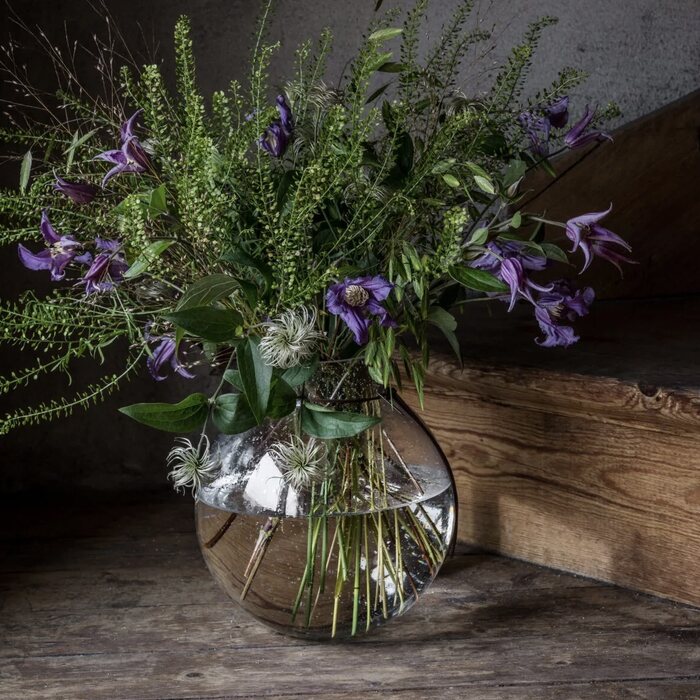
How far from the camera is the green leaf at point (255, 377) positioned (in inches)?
33.3

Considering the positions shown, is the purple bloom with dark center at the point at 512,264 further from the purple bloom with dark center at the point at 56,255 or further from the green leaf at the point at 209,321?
the purple bloom with dark center at the point at 56,255

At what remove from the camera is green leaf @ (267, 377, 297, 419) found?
906mm

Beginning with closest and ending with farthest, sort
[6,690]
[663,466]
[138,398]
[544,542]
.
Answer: [6,690] → [663,466] → [544,542] → [138,398]

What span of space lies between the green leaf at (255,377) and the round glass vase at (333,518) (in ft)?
0.29

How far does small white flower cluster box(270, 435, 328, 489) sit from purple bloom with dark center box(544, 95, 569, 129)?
389mm

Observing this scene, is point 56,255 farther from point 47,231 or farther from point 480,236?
point 480,236

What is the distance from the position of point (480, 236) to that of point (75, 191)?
1.16 feet

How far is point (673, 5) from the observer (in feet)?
5.65

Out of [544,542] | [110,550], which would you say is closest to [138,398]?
[110,550]

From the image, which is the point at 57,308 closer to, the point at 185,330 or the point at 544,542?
the point at 185,330

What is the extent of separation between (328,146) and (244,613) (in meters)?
0.57

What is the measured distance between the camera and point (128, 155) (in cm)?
86

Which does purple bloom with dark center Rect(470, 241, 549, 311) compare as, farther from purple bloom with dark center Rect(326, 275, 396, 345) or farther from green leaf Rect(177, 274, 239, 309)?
green leaf Rect(177, 274, 239, 309)

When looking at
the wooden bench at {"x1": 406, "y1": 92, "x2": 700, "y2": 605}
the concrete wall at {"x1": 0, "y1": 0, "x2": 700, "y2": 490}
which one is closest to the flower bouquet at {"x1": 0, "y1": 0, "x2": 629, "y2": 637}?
the wooden bench at {"x1": 406, "y1": 92, "x2": 700, "y2": 605}
